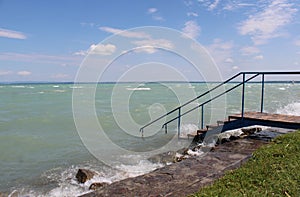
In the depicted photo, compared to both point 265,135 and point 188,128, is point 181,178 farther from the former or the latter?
point 188,128

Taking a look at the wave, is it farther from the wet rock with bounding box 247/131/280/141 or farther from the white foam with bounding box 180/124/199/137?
the white foam with bounding box 180/124/199/137

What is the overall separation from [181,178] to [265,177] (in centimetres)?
97

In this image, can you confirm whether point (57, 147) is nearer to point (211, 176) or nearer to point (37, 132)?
point (37, 132)

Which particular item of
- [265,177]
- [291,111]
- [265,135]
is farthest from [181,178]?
[291,111]

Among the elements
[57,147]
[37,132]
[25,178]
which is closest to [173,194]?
[25,178]

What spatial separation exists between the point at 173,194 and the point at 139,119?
53.7 feet

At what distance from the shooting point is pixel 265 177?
2.92 m

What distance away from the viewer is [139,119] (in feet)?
62.6

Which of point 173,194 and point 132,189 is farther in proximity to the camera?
point 132,189

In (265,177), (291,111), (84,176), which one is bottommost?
(84,176)

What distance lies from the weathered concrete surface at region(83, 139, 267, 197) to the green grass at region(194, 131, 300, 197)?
0.65 ft

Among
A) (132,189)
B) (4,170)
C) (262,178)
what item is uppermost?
(262,178)

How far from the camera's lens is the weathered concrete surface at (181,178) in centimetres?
289

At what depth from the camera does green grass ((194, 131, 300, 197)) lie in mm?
2625
